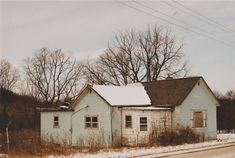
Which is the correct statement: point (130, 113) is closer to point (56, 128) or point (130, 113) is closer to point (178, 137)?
point (178, 137)

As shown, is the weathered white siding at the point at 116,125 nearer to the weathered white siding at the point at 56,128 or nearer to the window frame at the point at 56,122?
the weathered white siding at the point at 56,128

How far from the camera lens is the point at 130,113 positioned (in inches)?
1268

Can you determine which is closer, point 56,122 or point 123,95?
point 123,95

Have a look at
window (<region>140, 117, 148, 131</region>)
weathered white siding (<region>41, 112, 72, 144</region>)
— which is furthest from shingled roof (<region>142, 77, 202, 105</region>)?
weathered white siding (<region>41, 112, 72, 144</region>)

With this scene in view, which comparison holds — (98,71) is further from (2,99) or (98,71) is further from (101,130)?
(101,130)

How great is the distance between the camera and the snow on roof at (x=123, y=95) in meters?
33.0

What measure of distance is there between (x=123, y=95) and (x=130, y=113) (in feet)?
9.85

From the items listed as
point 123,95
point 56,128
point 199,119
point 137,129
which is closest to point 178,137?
point 137,129

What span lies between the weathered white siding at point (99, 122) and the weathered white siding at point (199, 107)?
A: 233 inches

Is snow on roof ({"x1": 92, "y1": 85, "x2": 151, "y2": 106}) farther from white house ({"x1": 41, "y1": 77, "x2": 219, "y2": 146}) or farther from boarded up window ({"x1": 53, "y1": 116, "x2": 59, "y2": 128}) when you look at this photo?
boarded up window ({"x1": 53, "y1": 116, "x2": 59, "y2": 128})

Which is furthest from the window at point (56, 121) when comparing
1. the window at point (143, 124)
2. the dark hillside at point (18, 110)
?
the dark hillside at point (18, 110)

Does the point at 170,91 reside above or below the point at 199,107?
above

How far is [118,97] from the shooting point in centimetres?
3391

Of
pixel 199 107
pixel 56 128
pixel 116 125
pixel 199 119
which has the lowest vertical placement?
pixel 56 128
